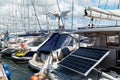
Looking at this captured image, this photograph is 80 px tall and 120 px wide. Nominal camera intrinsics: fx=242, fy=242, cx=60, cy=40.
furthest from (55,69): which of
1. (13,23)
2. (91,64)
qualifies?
(13,23)

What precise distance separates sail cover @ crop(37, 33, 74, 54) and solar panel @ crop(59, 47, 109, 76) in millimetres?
11549

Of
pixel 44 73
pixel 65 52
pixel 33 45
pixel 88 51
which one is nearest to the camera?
pixel 88 51

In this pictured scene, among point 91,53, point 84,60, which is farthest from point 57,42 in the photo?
point 84,60

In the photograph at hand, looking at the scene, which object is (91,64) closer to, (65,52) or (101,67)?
(101,67)

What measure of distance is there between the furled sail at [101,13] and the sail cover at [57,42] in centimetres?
1050

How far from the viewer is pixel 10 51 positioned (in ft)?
150

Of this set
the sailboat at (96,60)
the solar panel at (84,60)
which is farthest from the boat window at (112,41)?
the solar panel at (84,60)

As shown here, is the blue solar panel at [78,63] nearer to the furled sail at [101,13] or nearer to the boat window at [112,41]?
the boat window at [112,41]

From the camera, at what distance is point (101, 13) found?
15266 millimetres

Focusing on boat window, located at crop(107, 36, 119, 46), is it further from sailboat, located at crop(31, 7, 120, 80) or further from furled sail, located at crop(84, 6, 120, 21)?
furled sail, located at crop(84, 6, 120, 21)

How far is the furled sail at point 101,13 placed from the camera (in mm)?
14266

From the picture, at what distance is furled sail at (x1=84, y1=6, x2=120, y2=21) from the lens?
46.8 ft

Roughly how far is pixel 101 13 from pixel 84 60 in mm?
4033

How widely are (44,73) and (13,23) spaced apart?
183 ft
